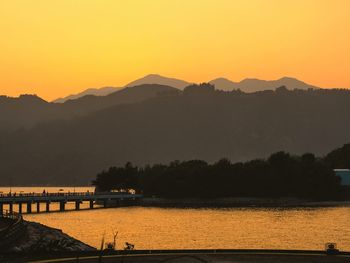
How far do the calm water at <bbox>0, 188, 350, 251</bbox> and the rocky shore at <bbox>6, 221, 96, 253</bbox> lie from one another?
451 inches

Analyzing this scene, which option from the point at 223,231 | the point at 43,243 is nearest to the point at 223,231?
the point at 223,231

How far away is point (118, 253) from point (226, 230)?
75.3 meters

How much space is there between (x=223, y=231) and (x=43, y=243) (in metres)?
58.7

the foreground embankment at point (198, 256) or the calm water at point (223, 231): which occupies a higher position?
the calm water at point (223, 231)

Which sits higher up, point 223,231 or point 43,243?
point 223,231

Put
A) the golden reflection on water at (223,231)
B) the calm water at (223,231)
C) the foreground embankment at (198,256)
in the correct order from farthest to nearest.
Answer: the calm water at (223,231) < the golden reflection on water at (223,231) < the foreground embankment at (198,256)

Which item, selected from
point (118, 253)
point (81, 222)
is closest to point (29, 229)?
point (118, 253)

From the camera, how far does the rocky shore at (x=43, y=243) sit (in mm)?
77250

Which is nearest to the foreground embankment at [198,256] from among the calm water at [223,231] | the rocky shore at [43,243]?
the rocky shore at [43,243]

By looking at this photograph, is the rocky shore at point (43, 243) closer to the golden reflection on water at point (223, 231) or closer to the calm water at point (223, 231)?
the calm water at point (223, 231)

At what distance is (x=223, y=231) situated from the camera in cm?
14062

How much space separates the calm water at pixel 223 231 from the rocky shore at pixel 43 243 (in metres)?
11.5

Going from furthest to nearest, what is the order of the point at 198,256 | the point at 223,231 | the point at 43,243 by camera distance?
1. the point at 223,231
2. the point at 43,243
3. the point at 198,256

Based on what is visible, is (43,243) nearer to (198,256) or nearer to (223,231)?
(198,256)
